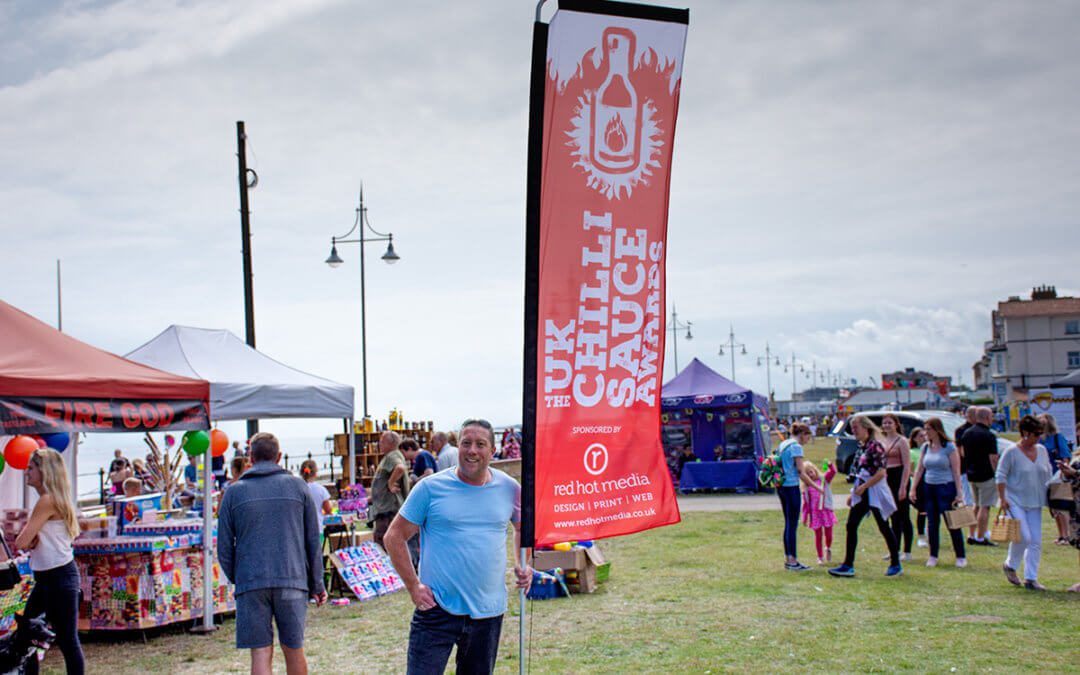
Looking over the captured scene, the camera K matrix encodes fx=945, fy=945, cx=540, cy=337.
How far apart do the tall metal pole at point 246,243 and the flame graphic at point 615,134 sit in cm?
1205

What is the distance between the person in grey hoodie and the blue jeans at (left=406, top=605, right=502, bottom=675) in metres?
1.87

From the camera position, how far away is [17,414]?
738cm

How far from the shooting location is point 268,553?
6055mm

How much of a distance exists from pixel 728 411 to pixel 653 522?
72.9ft

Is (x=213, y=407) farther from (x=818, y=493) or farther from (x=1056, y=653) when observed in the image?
(x=1056, y=653)

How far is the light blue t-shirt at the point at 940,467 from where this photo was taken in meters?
11.9

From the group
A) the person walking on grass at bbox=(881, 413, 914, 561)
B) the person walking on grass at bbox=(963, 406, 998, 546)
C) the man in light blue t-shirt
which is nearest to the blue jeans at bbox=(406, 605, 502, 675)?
the man in light blue t-shirt

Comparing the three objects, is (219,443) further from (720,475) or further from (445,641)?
(720,475)

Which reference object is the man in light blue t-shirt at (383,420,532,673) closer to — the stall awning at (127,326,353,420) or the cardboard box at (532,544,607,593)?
the cardboard box at (532,544,607,593)

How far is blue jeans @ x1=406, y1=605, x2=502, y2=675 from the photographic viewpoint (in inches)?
176

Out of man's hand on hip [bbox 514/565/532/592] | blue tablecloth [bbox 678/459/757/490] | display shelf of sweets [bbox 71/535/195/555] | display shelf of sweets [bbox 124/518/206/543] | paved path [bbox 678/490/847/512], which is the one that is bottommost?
paved path [bbox 678/490/847/512]

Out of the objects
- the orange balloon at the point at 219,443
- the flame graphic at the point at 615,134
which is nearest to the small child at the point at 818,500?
the orange balloon at the point at 219,443

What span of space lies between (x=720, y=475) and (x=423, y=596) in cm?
2178

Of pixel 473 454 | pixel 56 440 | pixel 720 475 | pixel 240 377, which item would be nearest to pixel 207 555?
pixel 240 377
